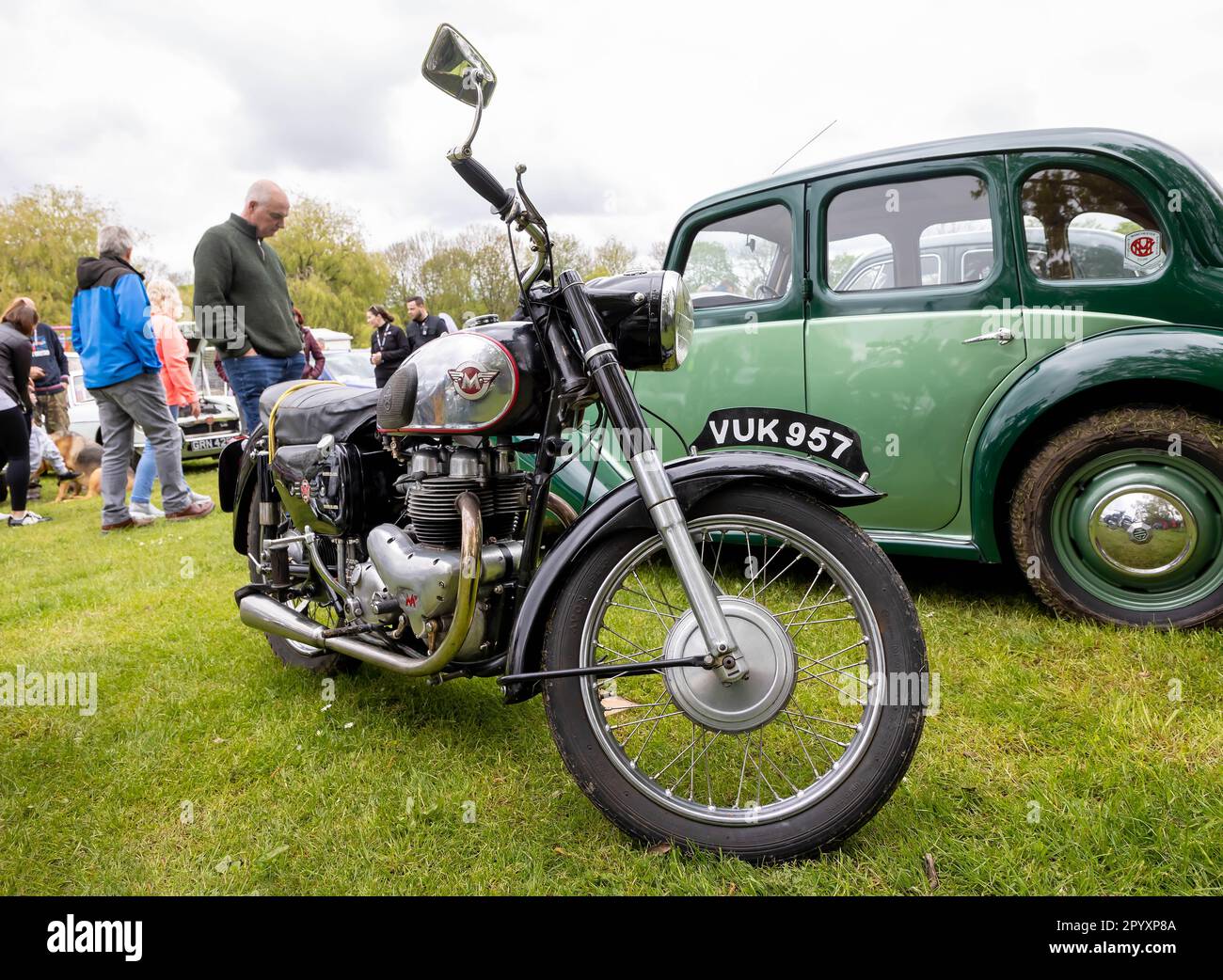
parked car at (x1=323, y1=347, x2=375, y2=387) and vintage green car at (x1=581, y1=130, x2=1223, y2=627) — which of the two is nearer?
vintage green car at (x1=581, y1=130, x2=1223, y2=627)

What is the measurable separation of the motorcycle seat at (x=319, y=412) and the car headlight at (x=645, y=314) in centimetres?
92

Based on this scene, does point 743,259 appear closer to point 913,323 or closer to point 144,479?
point 913,323

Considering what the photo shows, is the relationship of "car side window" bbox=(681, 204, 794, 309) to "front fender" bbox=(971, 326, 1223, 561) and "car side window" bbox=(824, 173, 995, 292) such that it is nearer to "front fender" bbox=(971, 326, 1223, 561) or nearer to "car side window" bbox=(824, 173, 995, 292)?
"car side window" bbox=(824, 173, 995, 292)

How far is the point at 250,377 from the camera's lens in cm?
464

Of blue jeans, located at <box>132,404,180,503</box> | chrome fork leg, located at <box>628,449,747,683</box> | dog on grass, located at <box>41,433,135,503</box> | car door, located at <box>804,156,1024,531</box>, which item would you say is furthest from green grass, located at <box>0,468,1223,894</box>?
dog on grass, located at <box>41,433,135,503</box>

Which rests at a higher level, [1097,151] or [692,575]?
[1097,151]

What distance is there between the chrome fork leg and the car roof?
2.39 meters

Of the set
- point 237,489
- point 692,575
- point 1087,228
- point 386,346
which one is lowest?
point 692,575

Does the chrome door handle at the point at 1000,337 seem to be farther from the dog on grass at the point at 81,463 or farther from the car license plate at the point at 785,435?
the dog on grass at the point at 81,463

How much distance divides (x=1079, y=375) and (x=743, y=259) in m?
1.62

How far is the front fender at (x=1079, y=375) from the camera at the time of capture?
2779 millimetres

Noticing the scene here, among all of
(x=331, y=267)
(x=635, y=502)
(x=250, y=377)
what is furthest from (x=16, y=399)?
(x=331, y=267)

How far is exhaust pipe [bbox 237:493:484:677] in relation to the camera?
201 cm

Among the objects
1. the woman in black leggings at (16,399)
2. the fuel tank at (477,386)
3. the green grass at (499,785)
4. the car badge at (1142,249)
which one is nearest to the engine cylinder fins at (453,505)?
the fuel tank at (477,386)
